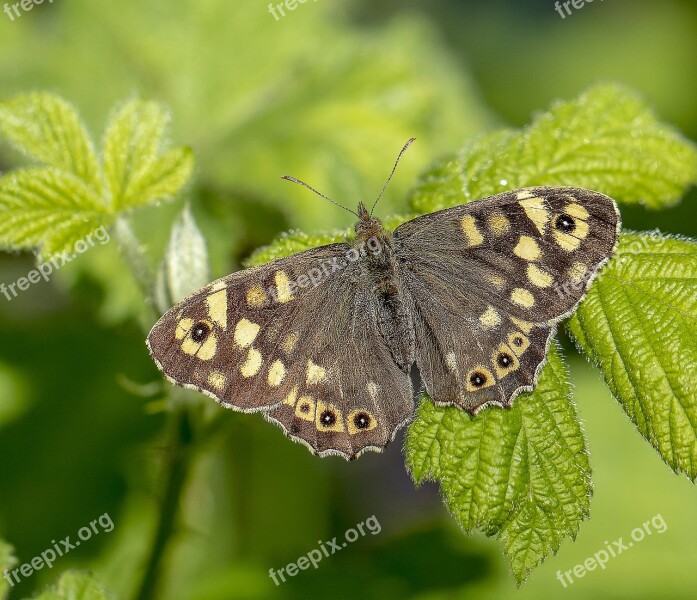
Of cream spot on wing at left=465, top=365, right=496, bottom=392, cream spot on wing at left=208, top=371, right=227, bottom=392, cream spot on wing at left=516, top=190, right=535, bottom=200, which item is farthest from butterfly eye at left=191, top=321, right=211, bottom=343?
cream spot on wing at left=516, top=190, right=535, bottom=200

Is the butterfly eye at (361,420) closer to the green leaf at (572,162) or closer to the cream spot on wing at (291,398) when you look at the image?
the cream spot on wing at (291,398)

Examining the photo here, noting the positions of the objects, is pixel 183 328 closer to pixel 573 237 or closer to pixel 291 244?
pixel 291 244

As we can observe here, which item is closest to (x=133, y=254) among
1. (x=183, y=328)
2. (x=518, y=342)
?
(x=183, y=328)

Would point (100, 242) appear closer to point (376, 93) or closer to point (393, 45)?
point (376, 93)

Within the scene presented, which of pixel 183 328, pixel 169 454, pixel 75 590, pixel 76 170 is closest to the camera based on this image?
pixel 183 328

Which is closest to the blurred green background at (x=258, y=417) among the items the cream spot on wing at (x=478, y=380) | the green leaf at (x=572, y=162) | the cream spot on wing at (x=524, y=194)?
the green leaf at (x=572, y=162)

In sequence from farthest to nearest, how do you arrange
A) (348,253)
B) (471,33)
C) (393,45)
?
(471,33), (393,45), (348,253)

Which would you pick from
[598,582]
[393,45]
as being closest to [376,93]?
[393,45]
